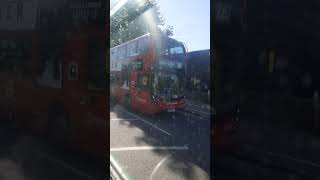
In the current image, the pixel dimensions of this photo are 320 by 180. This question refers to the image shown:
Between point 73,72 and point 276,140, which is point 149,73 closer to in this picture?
point 73,72

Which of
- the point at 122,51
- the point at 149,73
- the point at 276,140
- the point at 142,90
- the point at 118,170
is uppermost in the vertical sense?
the point at 122,51

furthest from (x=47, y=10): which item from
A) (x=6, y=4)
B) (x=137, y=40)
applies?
(x=137, y=40)

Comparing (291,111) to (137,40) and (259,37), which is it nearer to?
(259,37)

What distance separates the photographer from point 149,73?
273cm

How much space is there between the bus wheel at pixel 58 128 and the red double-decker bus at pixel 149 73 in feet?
1.20

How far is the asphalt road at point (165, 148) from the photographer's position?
2.40 metres

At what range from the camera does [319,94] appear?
6.44 feet

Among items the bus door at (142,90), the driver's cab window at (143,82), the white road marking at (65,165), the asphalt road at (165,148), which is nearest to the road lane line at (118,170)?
the asphalt road at (165,148)

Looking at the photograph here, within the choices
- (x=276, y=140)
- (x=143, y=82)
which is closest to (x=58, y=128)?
(x=143, y=82)

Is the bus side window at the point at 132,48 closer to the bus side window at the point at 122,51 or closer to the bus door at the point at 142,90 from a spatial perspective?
the bus side window at the point at 122,51

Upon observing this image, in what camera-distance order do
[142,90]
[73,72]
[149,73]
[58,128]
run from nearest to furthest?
[73,72]
[58,128]
[149,73]
[142,90]

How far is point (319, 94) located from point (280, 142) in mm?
351

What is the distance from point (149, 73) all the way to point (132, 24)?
1.45ft

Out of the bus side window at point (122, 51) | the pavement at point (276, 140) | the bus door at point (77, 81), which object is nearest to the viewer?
the pavement at point (276, 140)
